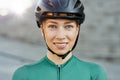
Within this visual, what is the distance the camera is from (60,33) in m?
2.83

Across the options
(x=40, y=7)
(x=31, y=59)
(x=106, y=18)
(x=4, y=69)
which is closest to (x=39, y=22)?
(x=40, y=7)

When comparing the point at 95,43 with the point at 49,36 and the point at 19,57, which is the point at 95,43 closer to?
the point at 19,57

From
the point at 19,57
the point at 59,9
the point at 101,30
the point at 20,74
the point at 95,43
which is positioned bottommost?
the point at 19,57

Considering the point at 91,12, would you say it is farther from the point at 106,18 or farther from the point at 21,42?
the point at 21,42

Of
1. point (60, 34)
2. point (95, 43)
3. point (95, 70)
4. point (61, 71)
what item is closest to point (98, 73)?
point (95, 70)

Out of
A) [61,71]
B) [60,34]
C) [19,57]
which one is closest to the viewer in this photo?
[60,34]

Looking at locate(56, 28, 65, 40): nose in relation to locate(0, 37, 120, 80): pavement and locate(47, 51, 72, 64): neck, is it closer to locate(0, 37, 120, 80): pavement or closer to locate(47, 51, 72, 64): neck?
locate(47, 51, 72, 64): neck

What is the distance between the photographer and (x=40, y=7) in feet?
9.71

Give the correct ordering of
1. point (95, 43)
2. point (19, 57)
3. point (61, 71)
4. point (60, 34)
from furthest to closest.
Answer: point (95, 43) → point (19, 57) → point (61, 71) → point (60, 34)

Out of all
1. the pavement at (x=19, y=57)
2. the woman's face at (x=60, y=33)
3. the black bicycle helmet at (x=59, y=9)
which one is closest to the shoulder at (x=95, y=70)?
the woman's face at (x=60, y=33)

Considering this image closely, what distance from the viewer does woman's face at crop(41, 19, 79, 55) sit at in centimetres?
285

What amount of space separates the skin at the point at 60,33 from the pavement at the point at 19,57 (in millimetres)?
6807

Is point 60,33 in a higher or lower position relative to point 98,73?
higher

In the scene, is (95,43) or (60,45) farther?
(95,43)
